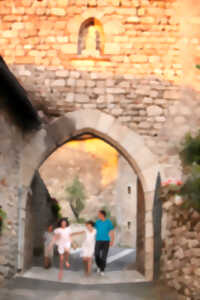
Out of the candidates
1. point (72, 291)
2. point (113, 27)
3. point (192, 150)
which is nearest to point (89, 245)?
point (72, 291)

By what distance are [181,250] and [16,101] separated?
9.16 ft

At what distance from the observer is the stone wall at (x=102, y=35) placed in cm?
649

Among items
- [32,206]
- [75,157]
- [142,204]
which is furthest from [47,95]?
[75,157]

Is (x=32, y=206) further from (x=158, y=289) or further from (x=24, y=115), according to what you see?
(x=158, y=289)

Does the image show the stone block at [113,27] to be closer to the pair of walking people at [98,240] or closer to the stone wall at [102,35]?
the stone wall at [102,35]

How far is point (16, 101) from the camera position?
549 centimetres

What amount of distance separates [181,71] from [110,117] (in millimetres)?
1338

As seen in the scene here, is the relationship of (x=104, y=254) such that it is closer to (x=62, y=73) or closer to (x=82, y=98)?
(x=82, y=98)

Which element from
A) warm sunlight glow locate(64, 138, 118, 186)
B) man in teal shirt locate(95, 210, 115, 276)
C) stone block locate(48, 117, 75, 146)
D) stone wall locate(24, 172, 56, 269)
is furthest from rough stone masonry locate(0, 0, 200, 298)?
warm sunlight glow locate(64, 138, 118, 186)

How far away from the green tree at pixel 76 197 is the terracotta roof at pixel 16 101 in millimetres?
14155

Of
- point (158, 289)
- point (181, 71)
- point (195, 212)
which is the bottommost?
point (158, 289)

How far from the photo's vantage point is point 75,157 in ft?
69.8

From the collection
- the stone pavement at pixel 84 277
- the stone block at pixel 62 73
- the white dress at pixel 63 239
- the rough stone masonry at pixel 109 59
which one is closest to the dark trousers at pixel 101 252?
the stone pavement at pixel 84 277

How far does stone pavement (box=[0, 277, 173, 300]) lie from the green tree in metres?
14.5
